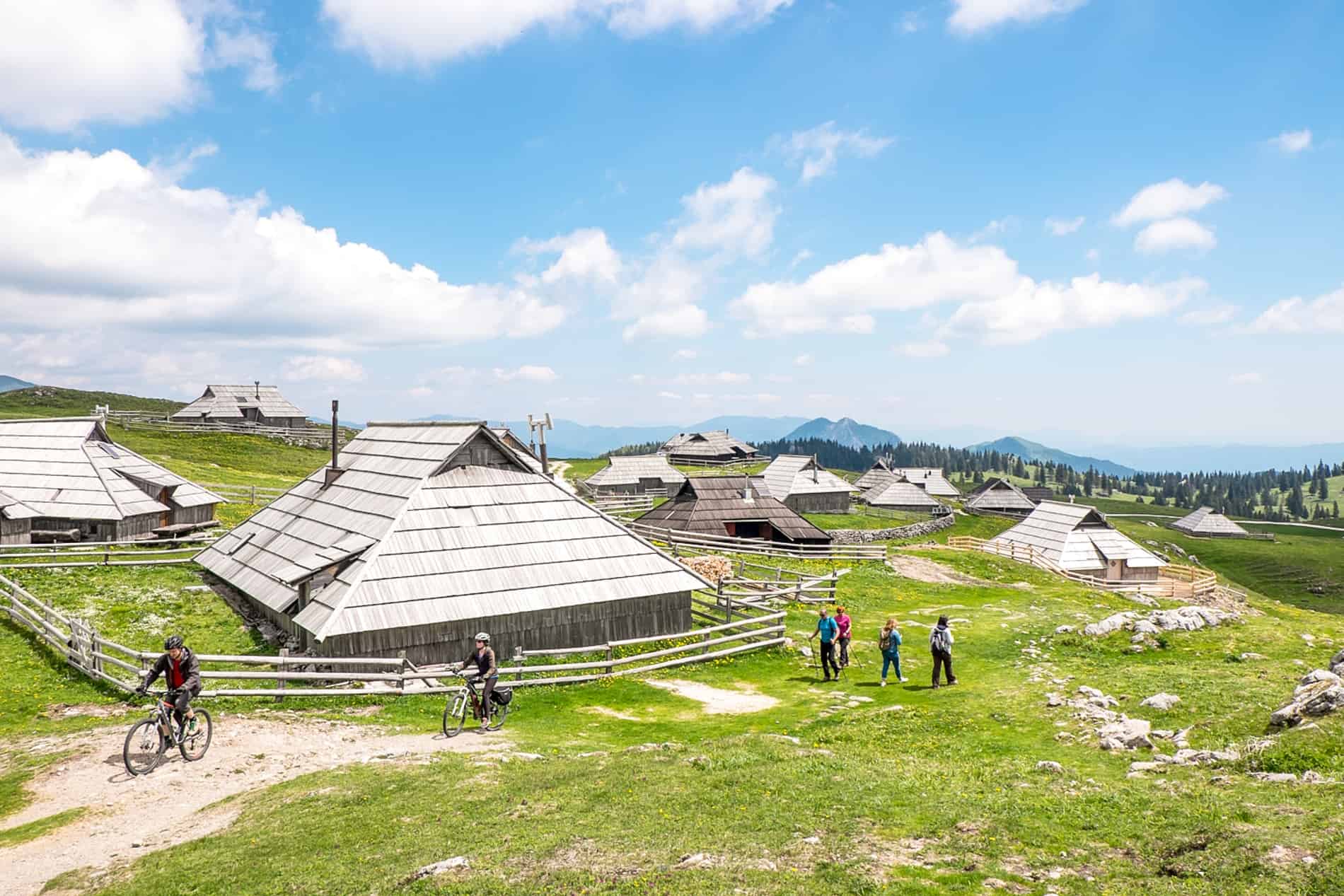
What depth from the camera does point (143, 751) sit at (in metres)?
14.7

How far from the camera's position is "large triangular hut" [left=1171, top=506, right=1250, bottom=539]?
125375 millimetres

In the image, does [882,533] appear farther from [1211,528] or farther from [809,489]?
[1211,528]

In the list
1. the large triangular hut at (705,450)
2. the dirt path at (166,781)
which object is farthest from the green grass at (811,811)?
the large triangular hut at (705,450)

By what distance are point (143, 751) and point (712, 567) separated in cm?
2699

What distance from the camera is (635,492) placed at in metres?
86.1

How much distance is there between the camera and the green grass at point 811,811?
892 centimetres

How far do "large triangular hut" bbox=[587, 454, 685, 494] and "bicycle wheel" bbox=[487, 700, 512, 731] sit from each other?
6530 centimetres

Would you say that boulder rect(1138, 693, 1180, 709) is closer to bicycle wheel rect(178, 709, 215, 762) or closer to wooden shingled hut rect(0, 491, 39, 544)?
bicycle wheel rect(178, 709, 215, 762)

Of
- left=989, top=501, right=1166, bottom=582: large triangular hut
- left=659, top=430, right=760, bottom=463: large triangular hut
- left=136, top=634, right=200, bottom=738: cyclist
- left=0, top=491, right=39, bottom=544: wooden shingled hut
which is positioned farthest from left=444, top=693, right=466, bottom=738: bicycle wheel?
left=659, top=430, right=760, bottom=463: large triangular hut

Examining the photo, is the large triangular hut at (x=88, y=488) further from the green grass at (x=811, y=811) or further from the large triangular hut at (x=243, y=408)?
the large triangular hut at (x=243, y=408)

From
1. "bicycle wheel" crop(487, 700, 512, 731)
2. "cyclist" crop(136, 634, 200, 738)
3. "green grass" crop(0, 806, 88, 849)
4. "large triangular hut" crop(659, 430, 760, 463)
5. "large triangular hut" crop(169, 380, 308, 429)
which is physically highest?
"large triangular hut" crop(169, 380, 308, 429)

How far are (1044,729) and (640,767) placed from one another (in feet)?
29.3

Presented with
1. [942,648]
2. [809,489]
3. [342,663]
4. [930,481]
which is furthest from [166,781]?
[930,481]

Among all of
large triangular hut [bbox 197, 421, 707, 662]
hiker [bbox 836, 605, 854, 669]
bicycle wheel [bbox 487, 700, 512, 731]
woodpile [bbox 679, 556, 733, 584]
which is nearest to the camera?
bicycle wheel [bbox 487, 700, 512, 731]
